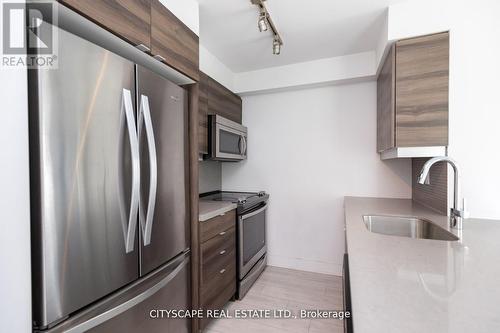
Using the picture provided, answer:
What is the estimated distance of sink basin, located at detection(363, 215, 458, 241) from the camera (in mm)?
1455

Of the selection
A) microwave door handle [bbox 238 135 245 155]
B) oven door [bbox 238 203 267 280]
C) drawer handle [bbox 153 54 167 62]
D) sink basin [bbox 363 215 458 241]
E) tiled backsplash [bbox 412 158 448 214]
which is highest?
drawer handle [bbox 153 54 167 62]

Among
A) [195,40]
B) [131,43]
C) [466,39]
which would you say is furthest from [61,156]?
[466,39]

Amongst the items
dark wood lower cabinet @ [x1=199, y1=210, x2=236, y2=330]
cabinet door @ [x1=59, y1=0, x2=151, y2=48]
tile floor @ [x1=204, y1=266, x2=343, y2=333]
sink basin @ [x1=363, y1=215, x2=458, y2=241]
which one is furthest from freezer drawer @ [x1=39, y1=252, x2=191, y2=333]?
sink basin @ [x1=363, y1=215, x2=458, y2=241]

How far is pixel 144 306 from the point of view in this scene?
114 cm

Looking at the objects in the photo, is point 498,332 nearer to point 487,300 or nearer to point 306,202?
point 487,300

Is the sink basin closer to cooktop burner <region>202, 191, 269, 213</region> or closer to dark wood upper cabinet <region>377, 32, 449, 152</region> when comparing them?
dark wood upper cabinet <region>377, 32, 449, 152</region>

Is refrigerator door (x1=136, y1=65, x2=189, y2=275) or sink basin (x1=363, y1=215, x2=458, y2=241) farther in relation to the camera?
sink basin (x1=363, y1=215, x2=458, y2=241)

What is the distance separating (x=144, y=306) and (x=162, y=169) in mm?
723

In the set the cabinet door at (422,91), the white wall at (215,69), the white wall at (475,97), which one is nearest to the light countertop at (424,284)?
the white wall at (475,97)

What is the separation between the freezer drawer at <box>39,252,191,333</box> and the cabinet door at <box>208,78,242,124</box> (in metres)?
1.49

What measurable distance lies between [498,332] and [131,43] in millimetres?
1630

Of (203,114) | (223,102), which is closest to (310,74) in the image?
(223,102)

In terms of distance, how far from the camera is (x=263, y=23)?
1.62m

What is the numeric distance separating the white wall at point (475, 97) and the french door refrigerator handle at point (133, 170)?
1.99 metres
